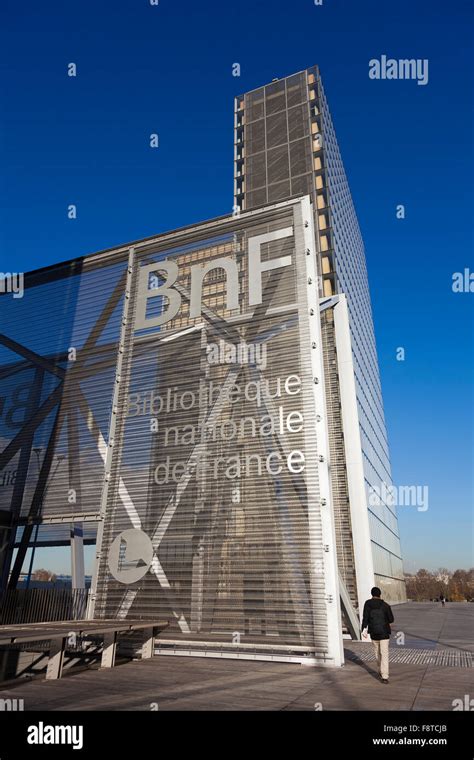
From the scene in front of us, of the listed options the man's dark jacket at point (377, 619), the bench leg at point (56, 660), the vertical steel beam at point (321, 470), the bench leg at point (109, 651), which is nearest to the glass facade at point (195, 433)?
the vertical steel beam at point (321, 470)

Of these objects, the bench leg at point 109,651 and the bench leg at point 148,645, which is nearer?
the bench leg at point 109,651

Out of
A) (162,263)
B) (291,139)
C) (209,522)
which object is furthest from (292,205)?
(291,139)

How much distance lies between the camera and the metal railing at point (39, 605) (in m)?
12.8

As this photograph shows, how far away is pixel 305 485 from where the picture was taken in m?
10.0

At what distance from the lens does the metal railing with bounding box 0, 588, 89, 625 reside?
12797mm

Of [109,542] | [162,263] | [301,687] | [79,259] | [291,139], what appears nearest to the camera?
[301,687]

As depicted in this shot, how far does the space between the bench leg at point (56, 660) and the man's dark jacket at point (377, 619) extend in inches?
191

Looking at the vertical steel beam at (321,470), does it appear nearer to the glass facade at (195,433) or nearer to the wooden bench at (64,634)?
the glass facade at (195,433)

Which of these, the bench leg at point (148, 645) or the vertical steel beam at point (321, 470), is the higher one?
the vertical steel beam at point (321, 470)

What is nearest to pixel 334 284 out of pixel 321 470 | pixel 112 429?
pixel 112 429

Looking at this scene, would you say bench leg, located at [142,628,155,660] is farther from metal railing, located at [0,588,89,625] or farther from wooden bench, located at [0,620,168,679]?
metal railing, located at [0,588,89,625]

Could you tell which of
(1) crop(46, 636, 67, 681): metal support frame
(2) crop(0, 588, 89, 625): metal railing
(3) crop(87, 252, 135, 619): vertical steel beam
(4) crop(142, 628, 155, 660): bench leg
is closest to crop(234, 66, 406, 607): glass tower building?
(3) crop(87, 252, 135, 619): vertical steel beam
